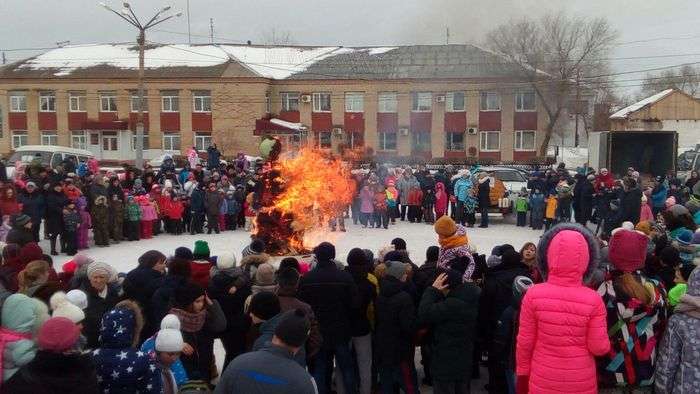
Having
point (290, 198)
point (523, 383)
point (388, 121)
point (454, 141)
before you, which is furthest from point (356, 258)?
point (454, 141)

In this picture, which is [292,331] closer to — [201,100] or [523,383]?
[523,383]

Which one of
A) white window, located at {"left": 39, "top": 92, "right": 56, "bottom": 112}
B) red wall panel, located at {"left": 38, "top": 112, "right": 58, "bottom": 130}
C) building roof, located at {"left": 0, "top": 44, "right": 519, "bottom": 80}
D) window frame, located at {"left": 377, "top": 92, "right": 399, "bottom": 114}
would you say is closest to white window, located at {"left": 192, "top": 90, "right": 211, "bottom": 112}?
building roof, located at {"left": 0, "top": 44, "right": 519, "bottom": 80}

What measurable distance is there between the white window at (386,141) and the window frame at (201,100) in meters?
11.5

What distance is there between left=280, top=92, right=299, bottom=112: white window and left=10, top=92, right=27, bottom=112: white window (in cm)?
1776

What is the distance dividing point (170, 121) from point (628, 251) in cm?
4249

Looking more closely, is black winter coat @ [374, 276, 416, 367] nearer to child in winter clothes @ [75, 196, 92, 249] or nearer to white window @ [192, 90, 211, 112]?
child in winter clothes @ [75, 196, 92, 249]

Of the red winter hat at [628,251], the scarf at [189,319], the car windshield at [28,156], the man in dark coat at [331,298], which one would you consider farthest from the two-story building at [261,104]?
the scarf at [189,319]

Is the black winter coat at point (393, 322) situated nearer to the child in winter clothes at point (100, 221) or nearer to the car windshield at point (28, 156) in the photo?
the child in winter clothes at point (100, 221)

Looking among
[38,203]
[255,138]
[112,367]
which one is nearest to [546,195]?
[38,203]

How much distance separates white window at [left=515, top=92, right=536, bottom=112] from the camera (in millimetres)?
42406

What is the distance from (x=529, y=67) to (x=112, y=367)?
121ft

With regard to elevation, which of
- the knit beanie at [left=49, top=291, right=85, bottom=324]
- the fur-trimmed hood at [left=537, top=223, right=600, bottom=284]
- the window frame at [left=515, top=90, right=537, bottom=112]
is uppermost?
the window frame at [left=515, top=90, right=537, bottom=112]

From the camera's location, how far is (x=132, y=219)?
50.5ft

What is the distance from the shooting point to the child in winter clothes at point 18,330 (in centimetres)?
418
